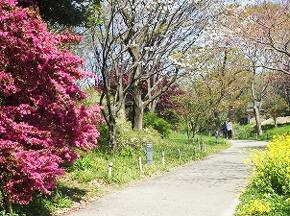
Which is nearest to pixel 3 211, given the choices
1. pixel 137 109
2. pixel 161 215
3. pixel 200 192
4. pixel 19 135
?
pixel 19 135

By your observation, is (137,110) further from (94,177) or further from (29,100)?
(29,100)

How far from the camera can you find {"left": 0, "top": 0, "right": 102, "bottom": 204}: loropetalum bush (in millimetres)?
5415

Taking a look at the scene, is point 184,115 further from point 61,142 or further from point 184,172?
point 61,142

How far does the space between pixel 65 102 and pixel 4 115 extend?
1.13 metres

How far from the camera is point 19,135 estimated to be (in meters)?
5.57

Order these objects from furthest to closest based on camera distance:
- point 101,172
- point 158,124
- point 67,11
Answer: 1. point 158,124
2. point 101,172
3. point 67,11

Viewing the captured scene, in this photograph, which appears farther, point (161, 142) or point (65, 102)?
point (161, 142)

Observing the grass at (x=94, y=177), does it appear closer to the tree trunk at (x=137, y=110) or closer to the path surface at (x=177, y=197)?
the path surface at (x=177, y=197)

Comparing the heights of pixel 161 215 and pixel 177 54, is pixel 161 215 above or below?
below

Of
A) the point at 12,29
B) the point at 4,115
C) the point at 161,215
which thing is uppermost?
the point at 12,29

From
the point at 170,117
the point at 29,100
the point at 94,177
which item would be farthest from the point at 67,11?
the point at 170,117

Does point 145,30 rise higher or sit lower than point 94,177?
higher

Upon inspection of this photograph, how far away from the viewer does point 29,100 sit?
236 inches

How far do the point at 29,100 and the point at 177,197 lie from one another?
4.05 meters
